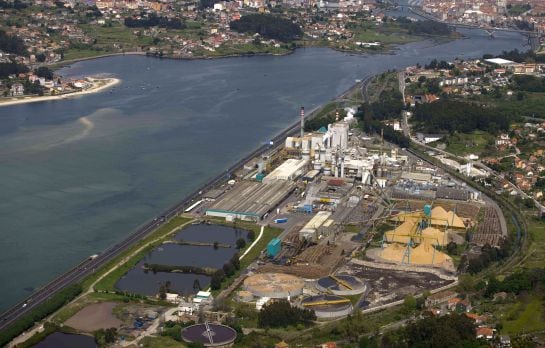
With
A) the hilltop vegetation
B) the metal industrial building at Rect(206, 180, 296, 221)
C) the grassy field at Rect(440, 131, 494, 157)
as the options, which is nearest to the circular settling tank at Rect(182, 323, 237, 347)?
the metal industrial building at Rect(206, 180, 296, 221)

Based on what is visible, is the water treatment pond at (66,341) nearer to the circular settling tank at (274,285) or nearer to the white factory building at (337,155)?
the circular settling tank at (274,285)

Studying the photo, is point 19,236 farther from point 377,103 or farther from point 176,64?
point 176,64

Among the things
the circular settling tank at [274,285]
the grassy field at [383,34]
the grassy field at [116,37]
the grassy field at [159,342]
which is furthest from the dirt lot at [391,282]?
the grassy field at [383,34]

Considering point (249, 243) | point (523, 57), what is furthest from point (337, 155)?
point (523, 57)

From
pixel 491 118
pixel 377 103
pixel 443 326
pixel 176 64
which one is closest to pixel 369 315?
pixel 443 326

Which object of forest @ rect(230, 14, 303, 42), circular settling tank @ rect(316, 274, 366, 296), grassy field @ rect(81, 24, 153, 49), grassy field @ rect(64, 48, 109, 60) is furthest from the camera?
A: forest @ rect(230, 14, 303, 42)

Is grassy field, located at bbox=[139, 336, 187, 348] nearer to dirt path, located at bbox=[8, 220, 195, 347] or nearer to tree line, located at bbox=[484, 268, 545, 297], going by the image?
dirt path, located at bbox=[8, 220, 195, 347]

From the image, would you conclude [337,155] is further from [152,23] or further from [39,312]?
[152,23]
